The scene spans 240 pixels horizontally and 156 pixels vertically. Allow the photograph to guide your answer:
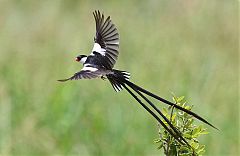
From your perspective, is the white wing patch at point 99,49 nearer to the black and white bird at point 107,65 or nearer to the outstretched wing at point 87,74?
the black and white bird at point 107,65

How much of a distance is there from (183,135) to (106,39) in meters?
0.66

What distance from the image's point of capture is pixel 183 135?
1435 millimetres

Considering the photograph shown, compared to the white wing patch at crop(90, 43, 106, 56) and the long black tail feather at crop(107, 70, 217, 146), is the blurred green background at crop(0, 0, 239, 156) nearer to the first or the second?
the white wing patch at crop(90, 43, 106, 56)

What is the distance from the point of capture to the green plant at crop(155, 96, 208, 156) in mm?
1445

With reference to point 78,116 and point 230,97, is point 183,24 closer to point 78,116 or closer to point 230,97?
point 230,97

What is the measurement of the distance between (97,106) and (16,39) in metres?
1.48

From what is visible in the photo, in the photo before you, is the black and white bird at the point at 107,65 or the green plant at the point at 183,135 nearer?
the green plant at the point at 183,135

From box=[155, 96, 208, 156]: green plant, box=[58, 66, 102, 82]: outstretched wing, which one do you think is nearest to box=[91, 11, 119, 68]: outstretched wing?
box=[58, 66, 102, 82]: outstretched wing

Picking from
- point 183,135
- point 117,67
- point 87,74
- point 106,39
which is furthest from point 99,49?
point 117,67

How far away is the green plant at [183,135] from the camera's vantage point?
1.45 m

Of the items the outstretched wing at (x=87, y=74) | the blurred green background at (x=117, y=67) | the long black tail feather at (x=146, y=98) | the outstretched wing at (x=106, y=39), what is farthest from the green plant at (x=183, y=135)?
the blurred green background at (x=117, y=67)

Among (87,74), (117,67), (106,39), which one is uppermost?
(117,67)

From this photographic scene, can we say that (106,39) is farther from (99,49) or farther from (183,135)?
(183,135)

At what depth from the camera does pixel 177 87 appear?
4.87 meters
